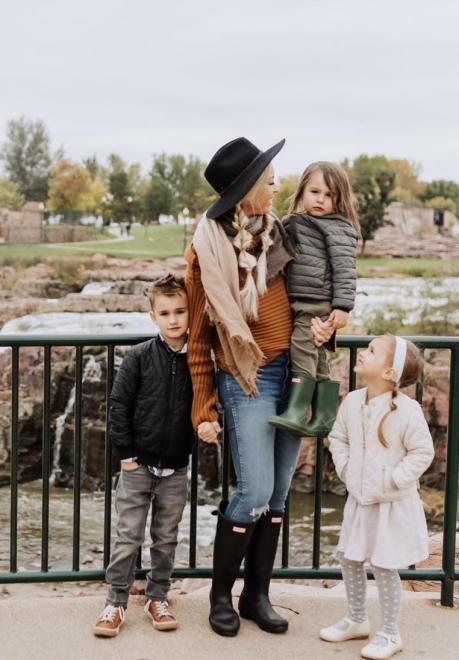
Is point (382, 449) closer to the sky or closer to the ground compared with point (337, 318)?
closer to the ground

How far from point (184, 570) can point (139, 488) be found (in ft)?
2.16

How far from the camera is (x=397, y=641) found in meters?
3.51

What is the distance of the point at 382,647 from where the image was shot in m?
3.46

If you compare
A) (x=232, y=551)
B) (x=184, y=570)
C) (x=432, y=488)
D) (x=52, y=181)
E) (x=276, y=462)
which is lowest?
(x=432, y=488)

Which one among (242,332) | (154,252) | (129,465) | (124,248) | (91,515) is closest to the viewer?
(242,332)

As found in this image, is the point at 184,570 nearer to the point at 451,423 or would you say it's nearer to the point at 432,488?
the point at 451,423

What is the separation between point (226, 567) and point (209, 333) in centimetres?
93

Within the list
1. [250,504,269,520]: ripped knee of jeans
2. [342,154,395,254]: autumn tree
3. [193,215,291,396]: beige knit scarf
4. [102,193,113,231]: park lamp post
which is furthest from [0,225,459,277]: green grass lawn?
[193,215,291,396]: beige knit scarf

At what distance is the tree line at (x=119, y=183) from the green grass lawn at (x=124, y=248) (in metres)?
2.00

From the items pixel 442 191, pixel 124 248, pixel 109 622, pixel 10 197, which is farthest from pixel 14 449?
pixel 10 197

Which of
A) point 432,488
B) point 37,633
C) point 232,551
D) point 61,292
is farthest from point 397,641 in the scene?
point 61,292

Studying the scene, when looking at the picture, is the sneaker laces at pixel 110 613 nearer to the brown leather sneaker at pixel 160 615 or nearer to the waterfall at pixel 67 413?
the brown leather sneaker at pixel 160 615

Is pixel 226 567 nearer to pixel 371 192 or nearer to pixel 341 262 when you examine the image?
pixel 341 262

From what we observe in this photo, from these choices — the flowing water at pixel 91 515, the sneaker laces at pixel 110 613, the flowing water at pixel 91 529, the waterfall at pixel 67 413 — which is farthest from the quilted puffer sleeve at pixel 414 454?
the waterfall at pixel 67 413
